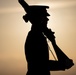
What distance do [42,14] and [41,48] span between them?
0.69m

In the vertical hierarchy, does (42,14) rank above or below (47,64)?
above

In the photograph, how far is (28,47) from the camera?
4898 millimetres

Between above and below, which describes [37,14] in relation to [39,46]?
above

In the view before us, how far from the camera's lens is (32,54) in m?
4.87

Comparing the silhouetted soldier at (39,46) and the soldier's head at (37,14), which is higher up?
the soldier's head at (37,14)

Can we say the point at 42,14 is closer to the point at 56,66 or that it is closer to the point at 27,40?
the point at 27,40

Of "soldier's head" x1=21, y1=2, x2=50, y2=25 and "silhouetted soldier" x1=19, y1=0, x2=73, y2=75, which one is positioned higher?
"soldier's head" x1=21, y1=2, x2=50, y2=25

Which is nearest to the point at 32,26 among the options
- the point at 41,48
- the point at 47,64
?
the point at 41,48

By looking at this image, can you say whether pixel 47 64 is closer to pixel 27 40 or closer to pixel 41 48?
pixel 41 48

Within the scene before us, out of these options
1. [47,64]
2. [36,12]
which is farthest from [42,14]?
[47,64]

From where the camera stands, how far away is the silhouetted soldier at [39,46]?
4737 millimetres

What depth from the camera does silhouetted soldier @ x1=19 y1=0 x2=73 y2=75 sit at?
474 centimetres

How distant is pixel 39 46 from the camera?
15.8 feet

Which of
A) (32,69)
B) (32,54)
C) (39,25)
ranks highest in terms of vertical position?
(39,25)
